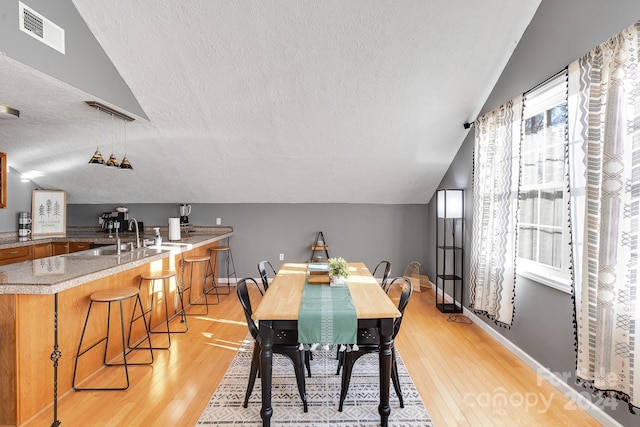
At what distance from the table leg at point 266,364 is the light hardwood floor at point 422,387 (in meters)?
0.28

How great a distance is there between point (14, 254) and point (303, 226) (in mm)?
4007

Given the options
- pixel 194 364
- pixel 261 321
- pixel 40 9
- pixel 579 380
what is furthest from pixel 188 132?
pixel 579 380

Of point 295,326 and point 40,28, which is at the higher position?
point 40,28

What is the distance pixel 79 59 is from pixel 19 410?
2.61 metres

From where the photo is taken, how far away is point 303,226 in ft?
18.1

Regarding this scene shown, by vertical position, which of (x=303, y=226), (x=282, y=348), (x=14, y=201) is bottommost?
(x=282, y=348)

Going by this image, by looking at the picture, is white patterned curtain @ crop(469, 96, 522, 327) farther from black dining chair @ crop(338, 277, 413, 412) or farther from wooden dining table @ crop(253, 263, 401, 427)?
wooden dining table @ crop(253, 263, 401, 427)

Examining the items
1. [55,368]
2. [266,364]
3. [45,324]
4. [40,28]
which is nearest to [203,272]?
[45,324]

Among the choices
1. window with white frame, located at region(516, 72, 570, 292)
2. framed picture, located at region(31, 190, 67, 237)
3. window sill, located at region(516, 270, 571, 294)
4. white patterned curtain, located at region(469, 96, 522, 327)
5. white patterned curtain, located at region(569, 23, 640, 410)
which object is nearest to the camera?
white patterned curtain, located at region(569, 23, 640, 410)

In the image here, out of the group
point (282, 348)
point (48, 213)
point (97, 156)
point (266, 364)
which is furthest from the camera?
point (48, 213)

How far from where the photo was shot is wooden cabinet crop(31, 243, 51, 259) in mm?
4594

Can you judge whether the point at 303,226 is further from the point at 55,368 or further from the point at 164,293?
the point at 55,368

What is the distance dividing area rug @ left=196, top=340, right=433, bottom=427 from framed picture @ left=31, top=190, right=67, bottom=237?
4234 mm

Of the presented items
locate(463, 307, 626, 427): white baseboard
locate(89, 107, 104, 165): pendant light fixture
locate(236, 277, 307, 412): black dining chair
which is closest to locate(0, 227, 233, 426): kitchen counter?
locate(89, 107, 104, 165): pendant light fixture
